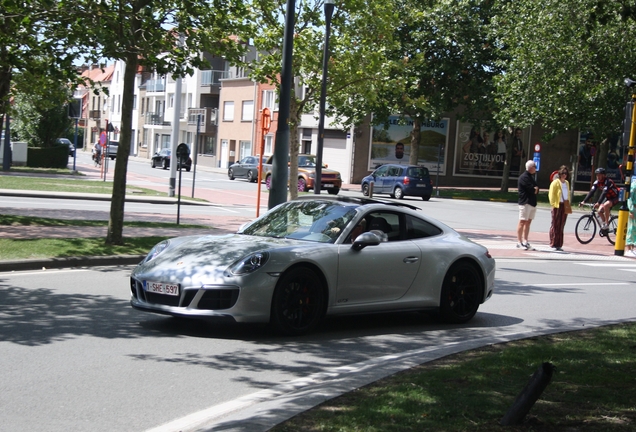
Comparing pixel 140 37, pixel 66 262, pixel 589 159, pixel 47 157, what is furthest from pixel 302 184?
pixel 589 159

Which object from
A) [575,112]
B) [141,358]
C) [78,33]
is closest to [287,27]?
[78,33]

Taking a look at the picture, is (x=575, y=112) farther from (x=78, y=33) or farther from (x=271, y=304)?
(x=271, y=304)

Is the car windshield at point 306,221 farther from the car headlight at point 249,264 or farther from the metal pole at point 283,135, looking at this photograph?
the metal pole at point 283,135

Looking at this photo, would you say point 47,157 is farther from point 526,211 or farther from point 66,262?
point 66,262

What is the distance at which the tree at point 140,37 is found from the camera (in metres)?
13.8

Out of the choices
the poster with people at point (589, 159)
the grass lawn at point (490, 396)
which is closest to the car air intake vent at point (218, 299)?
the grass lawn at point (490, 396)

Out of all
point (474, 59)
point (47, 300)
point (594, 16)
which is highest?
point (474, 59)

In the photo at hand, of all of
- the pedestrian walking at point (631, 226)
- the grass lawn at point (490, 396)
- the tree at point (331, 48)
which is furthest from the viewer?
the tree at point (331, 48)

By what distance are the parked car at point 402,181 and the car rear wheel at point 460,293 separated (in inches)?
1194

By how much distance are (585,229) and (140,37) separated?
13327 mm

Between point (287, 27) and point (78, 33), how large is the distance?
3526mm

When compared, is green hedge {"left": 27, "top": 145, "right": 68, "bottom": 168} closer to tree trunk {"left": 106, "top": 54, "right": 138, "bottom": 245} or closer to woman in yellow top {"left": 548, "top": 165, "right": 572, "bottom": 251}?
woman in yellow top {"left": 548, "top": 165, "right": 572, "bottom": 251}

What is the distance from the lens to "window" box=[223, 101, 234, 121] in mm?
73438

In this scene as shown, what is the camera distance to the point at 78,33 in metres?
13.7
